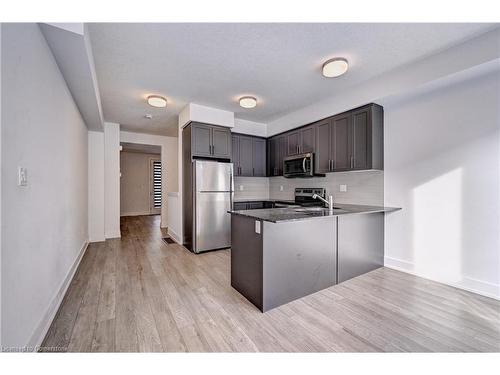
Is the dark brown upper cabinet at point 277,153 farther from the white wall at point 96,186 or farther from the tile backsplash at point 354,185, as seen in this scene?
the white wall at point 96,186

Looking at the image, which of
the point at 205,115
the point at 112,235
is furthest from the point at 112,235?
Answer: the point at 205,115

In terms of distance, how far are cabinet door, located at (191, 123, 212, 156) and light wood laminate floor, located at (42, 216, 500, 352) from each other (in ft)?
6.87

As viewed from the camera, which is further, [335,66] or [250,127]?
[250,127]

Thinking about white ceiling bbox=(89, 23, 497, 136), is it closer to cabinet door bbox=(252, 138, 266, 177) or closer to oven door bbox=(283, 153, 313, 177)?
oven door bbox=(283, 153, 313, 177)

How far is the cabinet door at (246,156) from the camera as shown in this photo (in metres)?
4.61

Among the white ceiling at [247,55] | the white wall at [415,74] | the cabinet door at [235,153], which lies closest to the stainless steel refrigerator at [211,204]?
the cabinet door at [235,153]

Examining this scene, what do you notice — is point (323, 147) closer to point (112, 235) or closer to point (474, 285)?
point (474, 285)

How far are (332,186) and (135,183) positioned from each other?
7740mm

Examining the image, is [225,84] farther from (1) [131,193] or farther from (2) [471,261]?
(1) [131,193]

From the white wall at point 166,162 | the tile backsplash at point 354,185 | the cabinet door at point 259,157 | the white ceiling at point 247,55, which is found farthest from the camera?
the white wall at point 166,162

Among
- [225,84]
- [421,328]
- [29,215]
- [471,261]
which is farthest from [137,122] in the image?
[471,261]

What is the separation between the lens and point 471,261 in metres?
2.32

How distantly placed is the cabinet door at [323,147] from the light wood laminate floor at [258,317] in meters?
1.79

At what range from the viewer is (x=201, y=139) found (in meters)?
3.81
